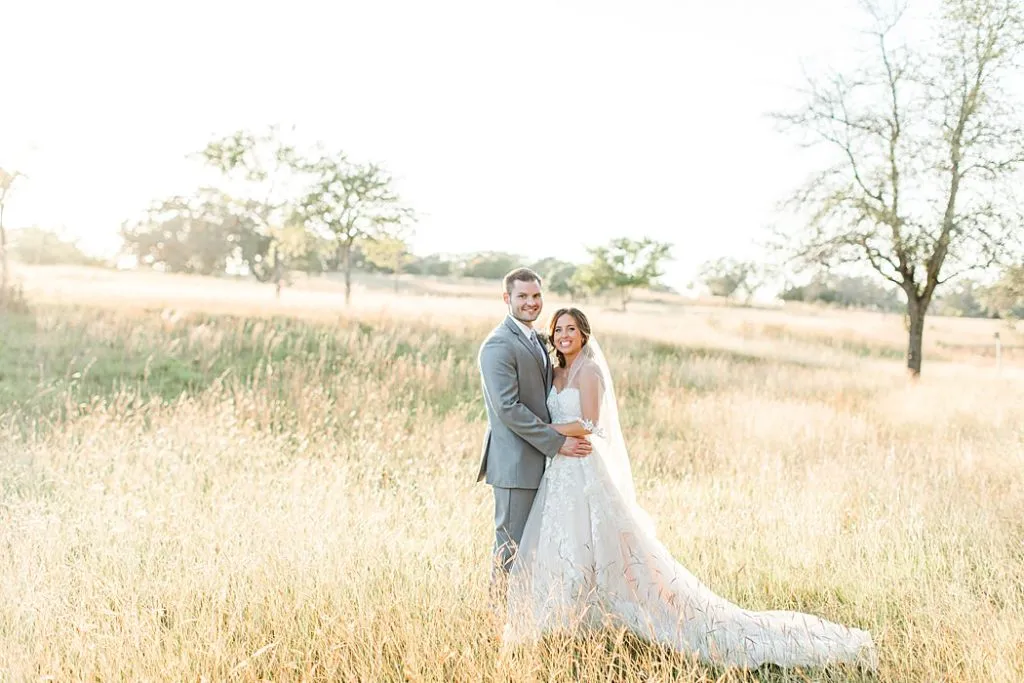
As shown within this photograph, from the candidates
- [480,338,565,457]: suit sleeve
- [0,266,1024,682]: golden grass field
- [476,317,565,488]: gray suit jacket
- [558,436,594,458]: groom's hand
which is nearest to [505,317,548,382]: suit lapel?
[476,317,565,488]: gray suit jacket

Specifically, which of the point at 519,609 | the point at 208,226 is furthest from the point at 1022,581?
the point at 208,226

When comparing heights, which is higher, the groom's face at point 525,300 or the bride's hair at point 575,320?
the groom's face at point 525,300

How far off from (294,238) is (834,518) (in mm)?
29954

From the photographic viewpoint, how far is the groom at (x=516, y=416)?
404 centimetres

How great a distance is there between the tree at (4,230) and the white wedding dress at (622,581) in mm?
16750

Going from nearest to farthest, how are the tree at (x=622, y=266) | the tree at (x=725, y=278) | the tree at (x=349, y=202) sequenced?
the tree at (x=349, y=202) < the tree at (x=622, y=266) < the tree at (x=725, y=278)

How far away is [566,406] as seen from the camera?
4199 mm

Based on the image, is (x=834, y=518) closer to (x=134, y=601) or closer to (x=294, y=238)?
(x=134, y=601)

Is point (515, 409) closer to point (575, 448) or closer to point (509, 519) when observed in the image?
point (575, 448)

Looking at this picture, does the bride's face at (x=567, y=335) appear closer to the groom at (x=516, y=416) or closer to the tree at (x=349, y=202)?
the groom at (x=516, y=416)

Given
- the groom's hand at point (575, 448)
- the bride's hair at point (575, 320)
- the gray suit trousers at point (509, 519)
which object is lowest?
the gray suit trousers at point (509, 519)

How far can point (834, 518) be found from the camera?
20.0 ft

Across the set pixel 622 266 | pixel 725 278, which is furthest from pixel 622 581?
pixel 725 278

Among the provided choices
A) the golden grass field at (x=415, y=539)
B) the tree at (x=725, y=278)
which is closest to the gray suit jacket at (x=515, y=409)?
the golden grass field at (x=415, y=539)
